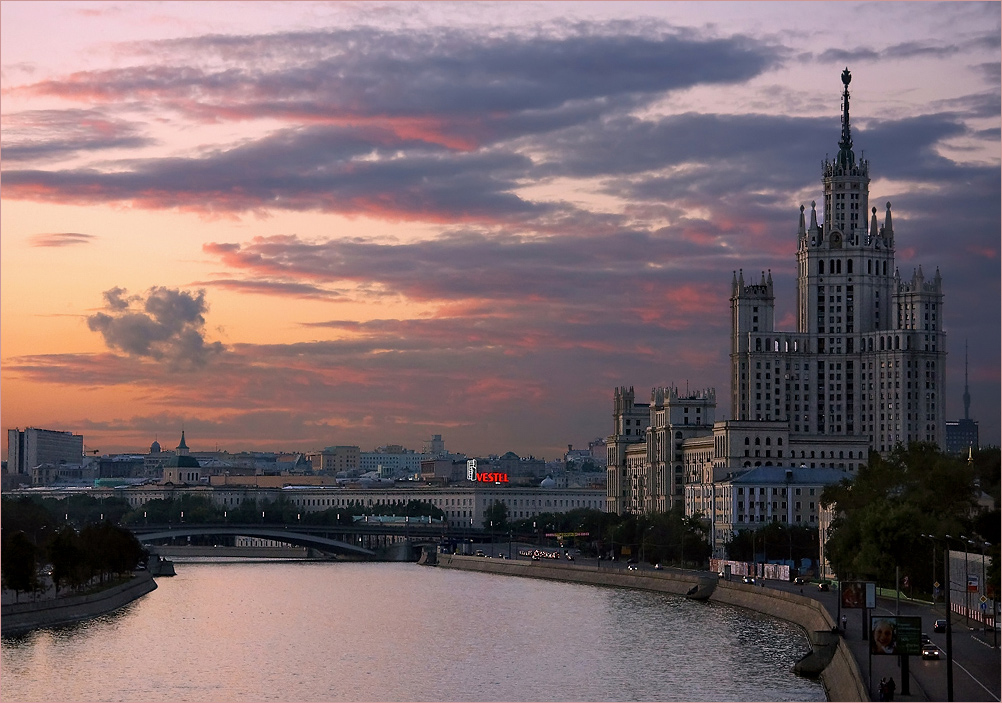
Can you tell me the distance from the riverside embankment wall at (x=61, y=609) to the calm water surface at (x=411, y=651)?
1049 mm

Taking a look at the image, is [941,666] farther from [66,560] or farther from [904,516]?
[66,560]

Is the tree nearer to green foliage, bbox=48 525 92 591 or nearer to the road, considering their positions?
green foliage, bbox=48 525 92 591

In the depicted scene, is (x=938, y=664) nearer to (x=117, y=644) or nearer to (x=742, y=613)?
(x=117, y=644)

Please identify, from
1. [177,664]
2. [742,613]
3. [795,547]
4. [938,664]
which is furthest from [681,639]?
[795,547]

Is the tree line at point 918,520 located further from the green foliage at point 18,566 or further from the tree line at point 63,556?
the tree line at point 63,556

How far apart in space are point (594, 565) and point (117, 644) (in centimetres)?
8522

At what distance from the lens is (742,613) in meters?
124

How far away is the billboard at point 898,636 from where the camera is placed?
63.3m

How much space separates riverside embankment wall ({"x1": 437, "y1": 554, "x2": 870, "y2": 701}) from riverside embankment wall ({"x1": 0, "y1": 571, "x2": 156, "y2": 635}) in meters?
39.6

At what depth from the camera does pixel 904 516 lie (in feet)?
348

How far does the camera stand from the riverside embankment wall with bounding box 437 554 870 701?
73444mm

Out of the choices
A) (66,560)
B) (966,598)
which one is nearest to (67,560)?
(66,560)

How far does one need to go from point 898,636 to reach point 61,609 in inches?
2384

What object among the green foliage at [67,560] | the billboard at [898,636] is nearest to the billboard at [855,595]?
the billboard at [898,636]
